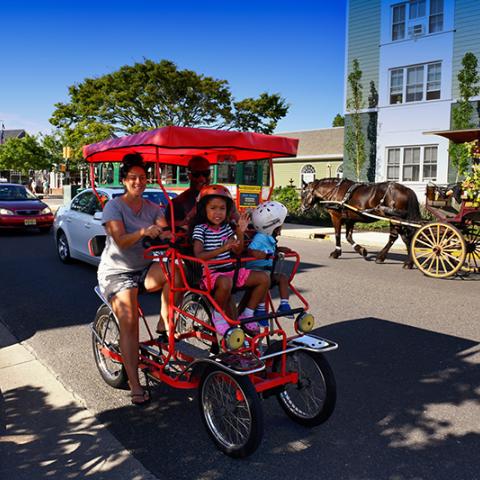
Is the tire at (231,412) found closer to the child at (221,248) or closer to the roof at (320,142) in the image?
the child at (221,248)

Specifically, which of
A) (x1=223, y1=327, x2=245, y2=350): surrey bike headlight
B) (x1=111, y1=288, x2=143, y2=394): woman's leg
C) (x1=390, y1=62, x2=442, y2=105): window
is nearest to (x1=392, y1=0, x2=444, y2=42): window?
(x1=390, y1=62, x2=442, y2=105): window

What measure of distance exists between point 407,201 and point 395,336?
5.95m

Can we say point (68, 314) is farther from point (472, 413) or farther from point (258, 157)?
point (472, 413)

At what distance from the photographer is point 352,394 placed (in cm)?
436

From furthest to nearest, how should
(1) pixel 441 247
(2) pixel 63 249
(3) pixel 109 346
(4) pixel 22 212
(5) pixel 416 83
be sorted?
(5) pixel 416 83, (4) pixel 22 212, (2) pixel 63 249, (1) pixel 441 247, (3) pixel 109 346

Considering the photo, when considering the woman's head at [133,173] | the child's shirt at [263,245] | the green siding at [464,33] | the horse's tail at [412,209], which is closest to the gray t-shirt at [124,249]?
the woman's head at [133,173]

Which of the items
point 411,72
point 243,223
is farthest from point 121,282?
point 411,72

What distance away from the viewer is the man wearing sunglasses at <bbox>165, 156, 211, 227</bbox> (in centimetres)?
516

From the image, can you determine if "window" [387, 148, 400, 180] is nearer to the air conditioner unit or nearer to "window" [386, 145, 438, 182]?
"window" [386, 145, 438, 182]

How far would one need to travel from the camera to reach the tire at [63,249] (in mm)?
10891

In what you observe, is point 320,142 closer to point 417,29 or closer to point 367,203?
point 417,29

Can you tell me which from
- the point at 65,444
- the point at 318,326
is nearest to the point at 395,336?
the point at 318,326

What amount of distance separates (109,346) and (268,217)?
1.79 metres

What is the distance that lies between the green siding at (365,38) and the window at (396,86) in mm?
819
